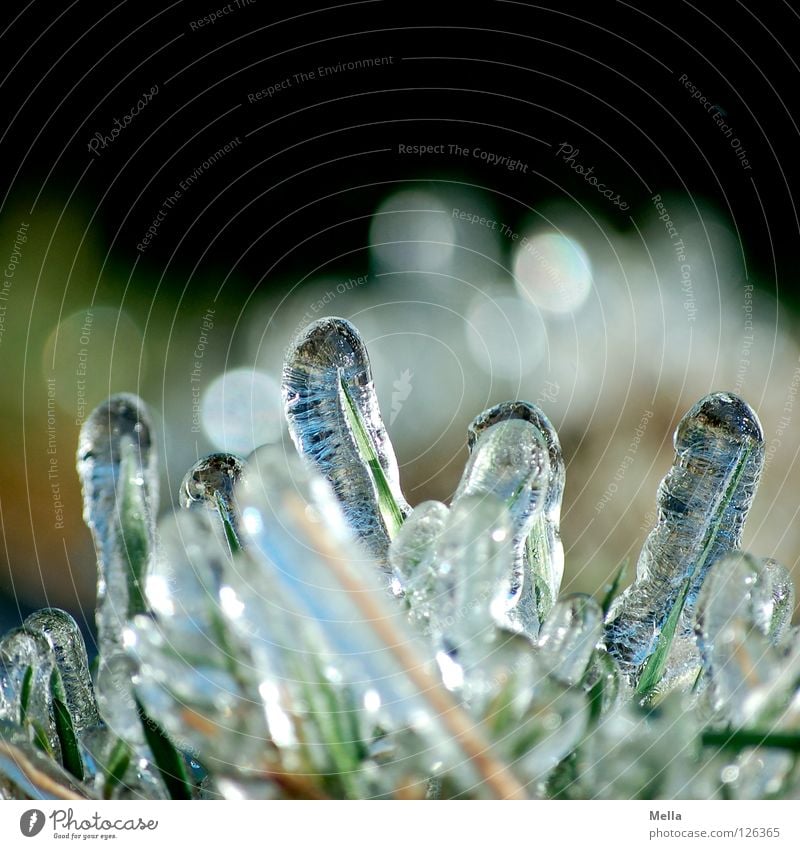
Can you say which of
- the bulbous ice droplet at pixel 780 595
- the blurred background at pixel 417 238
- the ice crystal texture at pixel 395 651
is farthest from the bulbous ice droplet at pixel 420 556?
the blurred background at pixel 417 238

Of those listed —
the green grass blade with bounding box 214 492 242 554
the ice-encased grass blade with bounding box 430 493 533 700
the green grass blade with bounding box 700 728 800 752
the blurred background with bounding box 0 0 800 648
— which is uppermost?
the blurred background with bounding box 0 0 800 648

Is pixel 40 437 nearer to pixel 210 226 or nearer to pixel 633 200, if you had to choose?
pixel 210 226

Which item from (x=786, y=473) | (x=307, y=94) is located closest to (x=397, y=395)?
(x=307, y=94)

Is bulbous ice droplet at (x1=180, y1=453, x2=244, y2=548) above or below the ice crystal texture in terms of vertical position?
above

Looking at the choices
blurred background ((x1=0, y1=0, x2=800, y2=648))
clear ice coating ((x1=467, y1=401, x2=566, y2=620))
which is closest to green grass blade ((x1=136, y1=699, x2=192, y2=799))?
clear ice coating ((x1=467, y1=401, x2=566, y2=620))

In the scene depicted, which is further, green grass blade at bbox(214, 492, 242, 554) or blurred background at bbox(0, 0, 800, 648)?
blurred background at bbox(0, 0, 800, 648)

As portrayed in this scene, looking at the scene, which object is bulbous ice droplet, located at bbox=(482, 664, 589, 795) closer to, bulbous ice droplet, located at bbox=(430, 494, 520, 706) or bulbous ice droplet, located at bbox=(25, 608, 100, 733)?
bulbous ice droplet, located at bbox=(430, 494, 520, 706)

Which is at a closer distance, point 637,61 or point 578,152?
point 637,61
